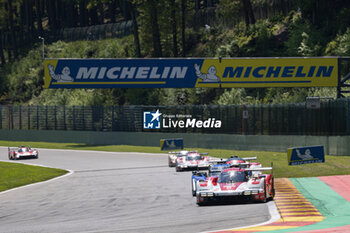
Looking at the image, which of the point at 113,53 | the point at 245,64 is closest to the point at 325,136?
the point at 245,64

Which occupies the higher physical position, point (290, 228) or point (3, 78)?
point (3, 78)

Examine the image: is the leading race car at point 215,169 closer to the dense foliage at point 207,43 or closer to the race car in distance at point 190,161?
the race car in distance at point 190,161

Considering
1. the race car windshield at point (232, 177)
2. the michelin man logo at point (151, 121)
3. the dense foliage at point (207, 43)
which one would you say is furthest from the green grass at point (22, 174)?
the dense foliage at point (207, 43)

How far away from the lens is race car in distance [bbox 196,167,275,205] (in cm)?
1961

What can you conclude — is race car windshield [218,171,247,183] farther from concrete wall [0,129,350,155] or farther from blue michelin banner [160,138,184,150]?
blue michelin banner [160,138,184,150]

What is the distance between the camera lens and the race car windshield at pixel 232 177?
66.5 feet

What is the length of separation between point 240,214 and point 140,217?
9.42ft

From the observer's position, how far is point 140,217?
1761cm

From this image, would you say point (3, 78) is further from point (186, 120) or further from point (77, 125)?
point (186, 120)

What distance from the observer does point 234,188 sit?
19.8m

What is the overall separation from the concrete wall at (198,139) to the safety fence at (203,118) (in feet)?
2.38

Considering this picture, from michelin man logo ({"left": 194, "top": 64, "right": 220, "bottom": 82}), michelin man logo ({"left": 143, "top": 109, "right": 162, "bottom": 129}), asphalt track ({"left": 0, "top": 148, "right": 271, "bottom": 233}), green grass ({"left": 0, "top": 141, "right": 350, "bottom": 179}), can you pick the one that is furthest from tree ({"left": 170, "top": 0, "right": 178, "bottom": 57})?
asphalt track ({"left": 0, "top": 148, "right": 271, "bottom": 233})

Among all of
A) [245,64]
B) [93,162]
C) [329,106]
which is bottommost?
[93,162]

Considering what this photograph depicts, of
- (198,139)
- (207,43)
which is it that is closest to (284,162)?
(198,139)
